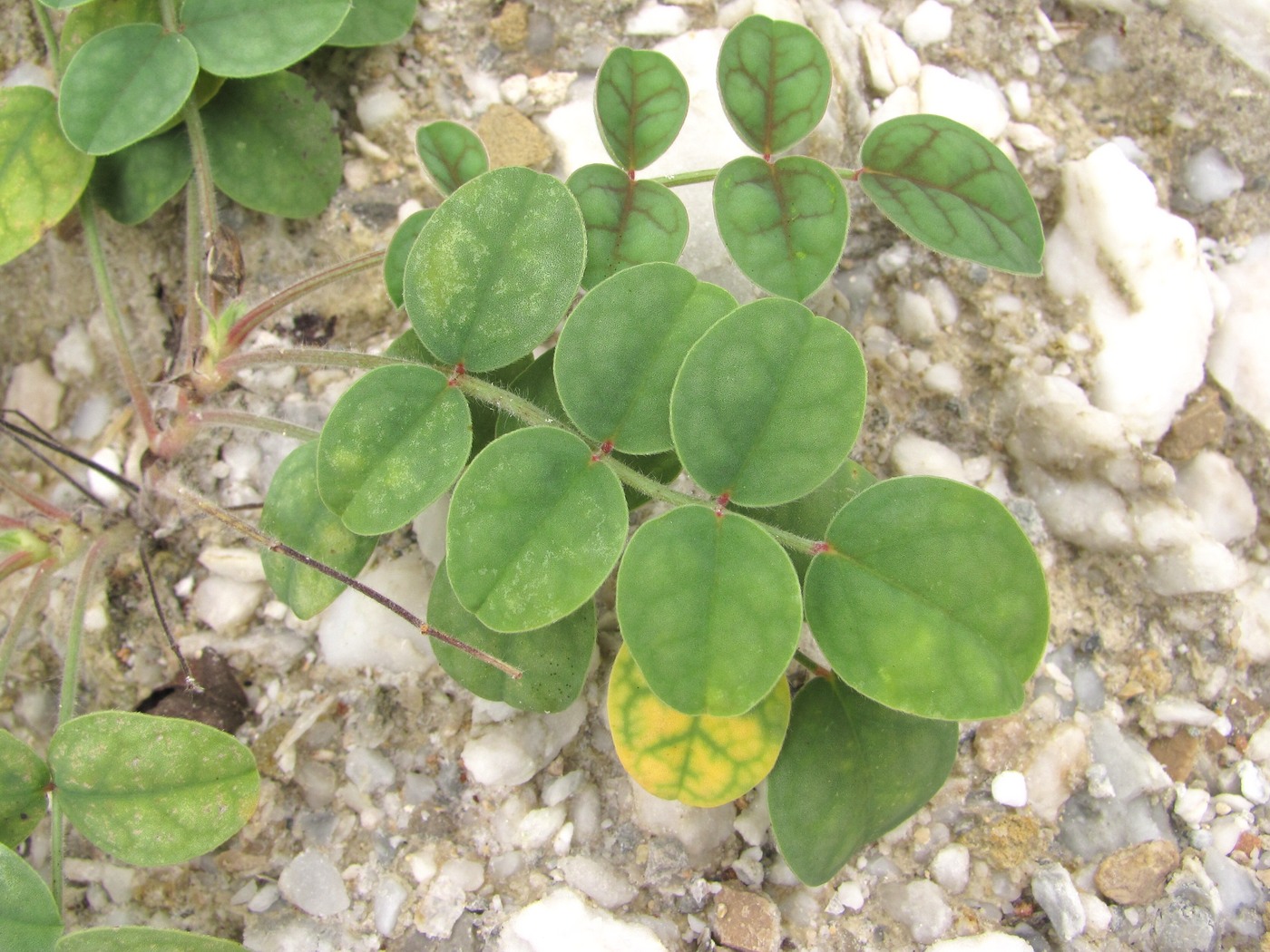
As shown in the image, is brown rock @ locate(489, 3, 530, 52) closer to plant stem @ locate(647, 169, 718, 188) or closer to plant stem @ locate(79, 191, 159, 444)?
plant stem @ locate(647, 169, 718, 188)

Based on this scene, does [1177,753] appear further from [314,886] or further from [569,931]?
[314,886]

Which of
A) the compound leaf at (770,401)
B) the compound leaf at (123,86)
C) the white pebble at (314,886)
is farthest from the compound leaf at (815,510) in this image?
the compound leaf at (123,86)

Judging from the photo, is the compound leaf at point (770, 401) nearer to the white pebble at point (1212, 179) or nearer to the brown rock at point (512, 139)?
the brown rock at point (512, 139)

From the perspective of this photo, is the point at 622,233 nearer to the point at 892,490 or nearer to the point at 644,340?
the point at 644,340

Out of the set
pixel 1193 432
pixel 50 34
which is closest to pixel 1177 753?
pixel 1193 432

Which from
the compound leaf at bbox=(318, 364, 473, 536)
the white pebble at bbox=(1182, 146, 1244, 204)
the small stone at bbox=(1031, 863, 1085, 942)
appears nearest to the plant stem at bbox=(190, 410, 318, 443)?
the compound leaf at bbox=(318, 364, 473, 536)

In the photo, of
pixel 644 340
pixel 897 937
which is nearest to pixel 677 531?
pixel 644 340
